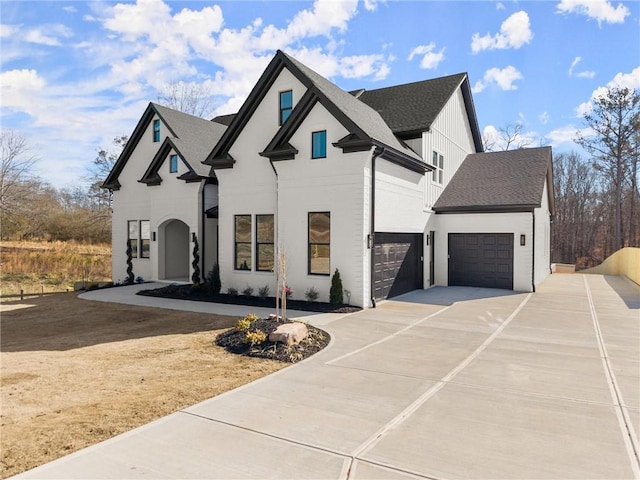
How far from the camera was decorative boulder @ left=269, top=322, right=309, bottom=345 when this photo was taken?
7645 mm

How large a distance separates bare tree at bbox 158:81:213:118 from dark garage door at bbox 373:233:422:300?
94.3 ft

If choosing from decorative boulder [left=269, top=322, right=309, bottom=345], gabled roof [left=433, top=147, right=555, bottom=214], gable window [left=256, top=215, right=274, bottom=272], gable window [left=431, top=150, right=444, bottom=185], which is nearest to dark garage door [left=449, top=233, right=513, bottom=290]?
gabled roof [left=433, top=147, right=555, bottom=214]

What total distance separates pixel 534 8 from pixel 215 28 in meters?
10.9

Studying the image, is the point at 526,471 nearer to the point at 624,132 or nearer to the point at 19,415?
the point at 19,415

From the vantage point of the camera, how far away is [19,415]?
4891 millimetres

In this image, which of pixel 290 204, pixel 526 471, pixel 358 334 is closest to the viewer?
pixel 526 471

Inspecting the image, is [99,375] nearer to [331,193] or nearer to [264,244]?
[331,193]

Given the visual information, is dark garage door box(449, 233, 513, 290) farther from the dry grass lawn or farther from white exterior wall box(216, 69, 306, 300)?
the dry grass lawn

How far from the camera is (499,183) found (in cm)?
1769

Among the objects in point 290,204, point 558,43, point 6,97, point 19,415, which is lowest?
point 19,415

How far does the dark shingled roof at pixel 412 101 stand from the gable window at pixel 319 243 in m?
5.92

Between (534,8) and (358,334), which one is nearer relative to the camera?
(358,334)

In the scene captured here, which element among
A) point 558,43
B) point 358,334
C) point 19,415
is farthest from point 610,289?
point 19,415

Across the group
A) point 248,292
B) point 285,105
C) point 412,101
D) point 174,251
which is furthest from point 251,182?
point 412,101
